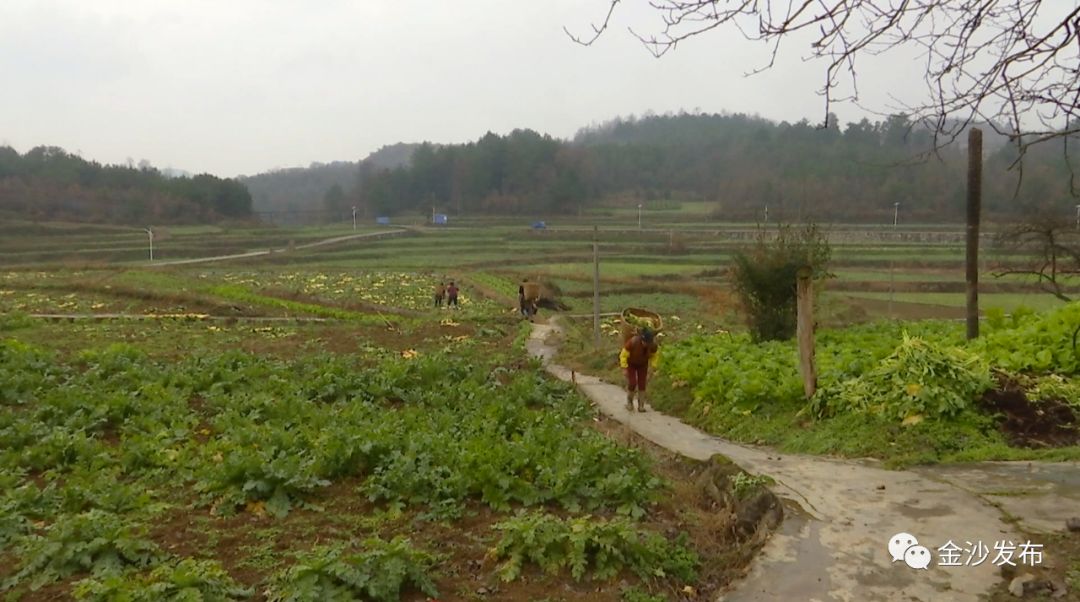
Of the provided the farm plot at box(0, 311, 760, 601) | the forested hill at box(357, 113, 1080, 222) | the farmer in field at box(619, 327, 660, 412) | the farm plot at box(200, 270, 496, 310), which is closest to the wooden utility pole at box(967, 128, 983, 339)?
the farmer in field at box(619, 327, 660, 412)

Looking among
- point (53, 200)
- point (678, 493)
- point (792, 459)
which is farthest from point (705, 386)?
point (53, 200)

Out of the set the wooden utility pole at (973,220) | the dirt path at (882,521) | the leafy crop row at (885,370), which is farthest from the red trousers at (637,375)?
the wooden utility pole at (973,220)

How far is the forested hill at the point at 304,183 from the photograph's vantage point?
136250mm

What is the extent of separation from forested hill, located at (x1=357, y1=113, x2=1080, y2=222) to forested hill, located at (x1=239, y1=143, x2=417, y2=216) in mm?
21229

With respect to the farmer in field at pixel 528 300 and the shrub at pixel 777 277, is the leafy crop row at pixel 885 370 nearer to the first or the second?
the shrub at pixel 777 277

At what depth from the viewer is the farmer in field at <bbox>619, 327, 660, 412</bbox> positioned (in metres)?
11.6

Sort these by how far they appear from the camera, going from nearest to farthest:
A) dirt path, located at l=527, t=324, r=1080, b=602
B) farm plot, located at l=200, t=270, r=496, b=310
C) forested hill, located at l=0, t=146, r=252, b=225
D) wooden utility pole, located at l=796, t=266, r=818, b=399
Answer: dirt path, located at l=527, t=324, r=1080, b=602 → wooden utility pole, located at l=796, t=266, r=818, b=399 → farm plot, located at l=200, t=270, r=496, b=310 → forested hill, located at l=0, t=146, r=252, b=225

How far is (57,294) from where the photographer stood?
36.2 m

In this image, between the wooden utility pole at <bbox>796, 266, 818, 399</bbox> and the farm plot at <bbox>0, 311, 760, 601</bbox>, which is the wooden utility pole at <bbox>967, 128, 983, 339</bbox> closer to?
the wooden utility pole at <bbox>796, 266, 818, 399</bbox>

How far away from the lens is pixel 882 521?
604cm

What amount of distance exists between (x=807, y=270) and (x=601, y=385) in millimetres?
5446

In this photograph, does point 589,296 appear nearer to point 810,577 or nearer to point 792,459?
point 792,459

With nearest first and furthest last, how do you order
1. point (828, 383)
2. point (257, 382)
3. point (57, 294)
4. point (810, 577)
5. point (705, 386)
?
point (810, 577) → point (828, 383) → point (705, 386) → point (257, 382) → point (57, 294)

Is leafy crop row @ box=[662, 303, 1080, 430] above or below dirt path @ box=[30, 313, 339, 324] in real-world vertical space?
above
